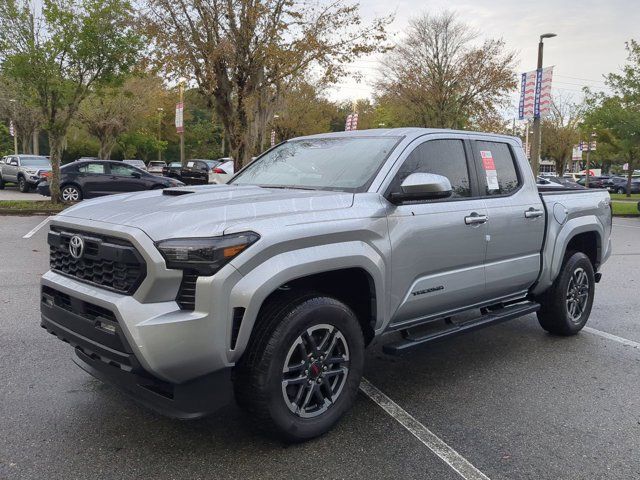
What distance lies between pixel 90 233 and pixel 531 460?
275 centimetres

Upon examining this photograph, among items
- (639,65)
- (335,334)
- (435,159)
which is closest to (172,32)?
(435,159)

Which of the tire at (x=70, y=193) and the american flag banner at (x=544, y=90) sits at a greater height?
the american flag banner at (x=544, y=90)

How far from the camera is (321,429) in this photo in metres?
3.29

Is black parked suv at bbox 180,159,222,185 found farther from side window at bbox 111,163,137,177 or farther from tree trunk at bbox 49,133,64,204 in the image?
tree trunk at bbox 49,133,64,204

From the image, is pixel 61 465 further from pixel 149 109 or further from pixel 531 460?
pixel 149 109

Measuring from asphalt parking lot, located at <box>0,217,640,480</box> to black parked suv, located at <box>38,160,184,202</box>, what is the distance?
14.2 meters

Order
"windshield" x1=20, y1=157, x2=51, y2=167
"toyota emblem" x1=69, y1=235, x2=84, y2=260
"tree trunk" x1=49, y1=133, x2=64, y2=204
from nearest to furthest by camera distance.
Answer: "toyota emblem" x1=69, y1=235, x2=84, y2=260 < "tree trunk" x1=49, y1=133, x2=64, y2=204 < "windshield" x1=20, y1=157, x2=51, y2=167

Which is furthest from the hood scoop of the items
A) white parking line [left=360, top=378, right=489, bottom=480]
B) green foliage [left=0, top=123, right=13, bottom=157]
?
green foliage [left=0, top=123, right=13, bottom=157]

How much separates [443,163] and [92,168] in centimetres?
1678

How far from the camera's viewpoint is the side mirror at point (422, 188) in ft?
11.6

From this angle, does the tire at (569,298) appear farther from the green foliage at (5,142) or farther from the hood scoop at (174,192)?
the green foliage at (5,142)

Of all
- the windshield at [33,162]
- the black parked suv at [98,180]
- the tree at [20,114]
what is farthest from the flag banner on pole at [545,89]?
the tree at [20,114]

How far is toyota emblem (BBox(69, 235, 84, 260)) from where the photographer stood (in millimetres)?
3190

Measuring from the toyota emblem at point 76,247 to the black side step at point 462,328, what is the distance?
6.34 feet
